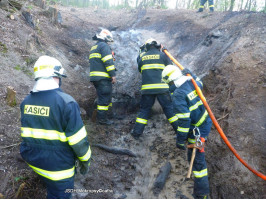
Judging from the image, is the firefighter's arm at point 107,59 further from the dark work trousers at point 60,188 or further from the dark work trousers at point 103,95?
the dark work trousers at point 60,188

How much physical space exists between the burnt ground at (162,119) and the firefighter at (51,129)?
891 mm

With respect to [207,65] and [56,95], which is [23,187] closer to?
[56,95]

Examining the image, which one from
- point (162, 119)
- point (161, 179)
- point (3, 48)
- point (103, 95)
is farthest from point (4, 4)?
point (161, 179)

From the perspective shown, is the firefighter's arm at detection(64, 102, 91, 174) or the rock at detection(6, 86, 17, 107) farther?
the rock at detection(6, 86, 17, 107)

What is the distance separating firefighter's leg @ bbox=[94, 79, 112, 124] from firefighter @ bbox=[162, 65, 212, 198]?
6.91 feet

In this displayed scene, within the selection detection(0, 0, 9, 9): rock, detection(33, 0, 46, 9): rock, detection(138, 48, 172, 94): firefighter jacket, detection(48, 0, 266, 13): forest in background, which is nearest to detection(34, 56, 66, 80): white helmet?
detection(138, 48, 172, 94): firefighter jacket

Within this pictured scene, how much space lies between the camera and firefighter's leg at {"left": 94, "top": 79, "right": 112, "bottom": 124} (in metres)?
5.30

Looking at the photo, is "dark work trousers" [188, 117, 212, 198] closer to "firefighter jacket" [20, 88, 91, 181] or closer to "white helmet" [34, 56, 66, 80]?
"firefighter jacket" [20, 88, 91, 181]

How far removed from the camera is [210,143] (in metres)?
4.00

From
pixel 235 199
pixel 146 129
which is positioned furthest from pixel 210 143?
pixel 146 129

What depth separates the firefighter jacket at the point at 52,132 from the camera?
2.24 m

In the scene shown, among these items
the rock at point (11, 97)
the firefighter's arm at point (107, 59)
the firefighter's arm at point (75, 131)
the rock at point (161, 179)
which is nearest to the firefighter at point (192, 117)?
the rock at point (161, 179)

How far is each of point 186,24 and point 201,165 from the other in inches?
312

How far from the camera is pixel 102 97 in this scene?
5.38m
